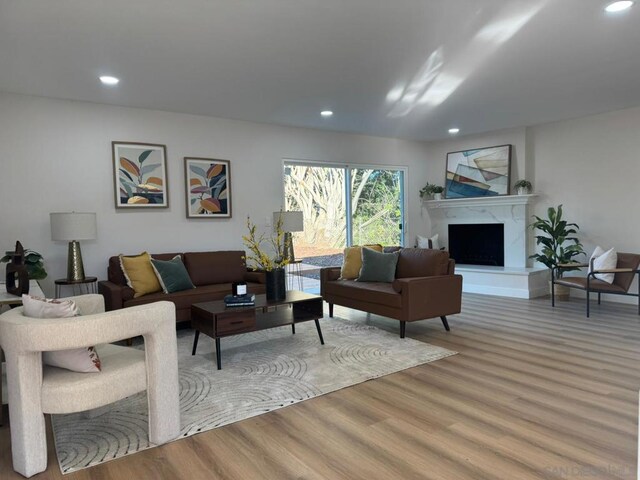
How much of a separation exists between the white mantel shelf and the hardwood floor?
3.36 metres

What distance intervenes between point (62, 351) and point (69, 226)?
2448 mm

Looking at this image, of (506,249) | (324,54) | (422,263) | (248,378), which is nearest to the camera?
(248,378)

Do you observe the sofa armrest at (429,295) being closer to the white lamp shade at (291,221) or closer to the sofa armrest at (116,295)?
the white lamp shade at (291,221)

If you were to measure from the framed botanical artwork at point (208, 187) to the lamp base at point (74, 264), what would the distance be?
1412 millimetres

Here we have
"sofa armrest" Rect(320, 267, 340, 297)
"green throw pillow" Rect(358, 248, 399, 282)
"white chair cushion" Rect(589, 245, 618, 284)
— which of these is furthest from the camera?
"sofa armrest" Rect(320, 267, 340, 297)

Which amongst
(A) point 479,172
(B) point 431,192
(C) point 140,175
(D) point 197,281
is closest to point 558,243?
(A) point 479,172

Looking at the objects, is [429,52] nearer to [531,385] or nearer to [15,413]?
[531,385]

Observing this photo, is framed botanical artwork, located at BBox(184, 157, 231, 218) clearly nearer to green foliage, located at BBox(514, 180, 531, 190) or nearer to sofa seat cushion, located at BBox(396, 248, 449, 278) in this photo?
sofa seat cushion, located at BBox(396, 248, 449, 278)

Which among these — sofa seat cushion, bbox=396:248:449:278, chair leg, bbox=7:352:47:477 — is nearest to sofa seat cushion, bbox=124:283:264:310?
sofa seat cushion, bbox=396:248:449:278

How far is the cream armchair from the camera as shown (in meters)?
2.08

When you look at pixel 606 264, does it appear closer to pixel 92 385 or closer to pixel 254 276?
pixel 254 276

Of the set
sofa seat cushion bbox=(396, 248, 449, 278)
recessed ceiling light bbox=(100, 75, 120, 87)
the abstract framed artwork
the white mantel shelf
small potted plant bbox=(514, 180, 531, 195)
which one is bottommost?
sofa seat cushion bbox=(396, 248, 449, 278)

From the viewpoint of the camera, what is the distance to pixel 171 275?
4668mm

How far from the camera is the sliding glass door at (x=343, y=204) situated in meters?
6.68
